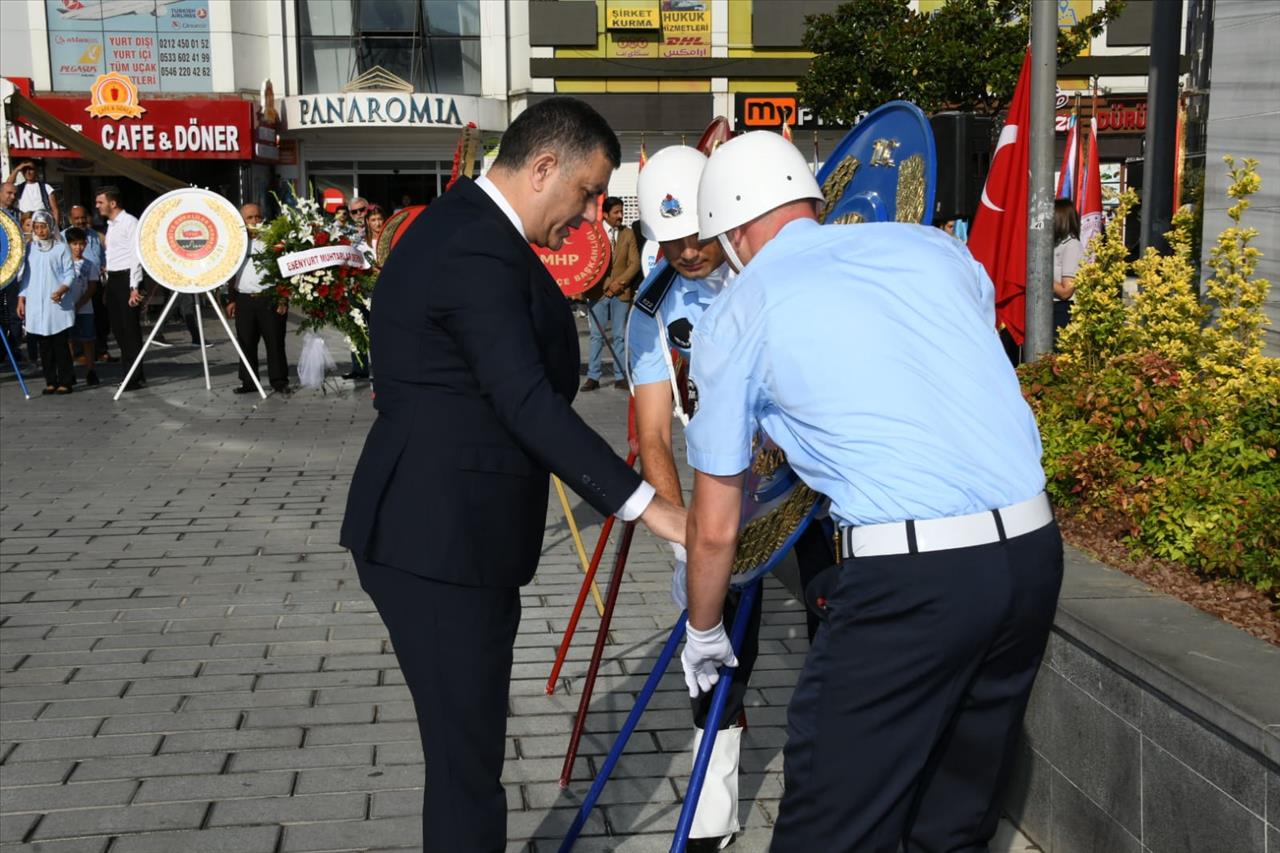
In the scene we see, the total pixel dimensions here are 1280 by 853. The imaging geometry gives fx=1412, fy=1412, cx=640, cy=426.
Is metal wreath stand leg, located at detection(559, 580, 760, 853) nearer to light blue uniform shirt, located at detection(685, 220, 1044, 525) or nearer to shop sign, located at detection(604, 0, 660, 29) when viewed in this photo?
light blue uniform shirt, located at detection(685, 220, 1044, 525)

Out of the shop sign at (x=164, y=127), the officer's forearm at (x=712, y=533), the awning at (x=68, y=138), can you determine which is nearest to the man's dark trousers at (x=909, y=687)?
the officer's forearm at (x=712, y=533)

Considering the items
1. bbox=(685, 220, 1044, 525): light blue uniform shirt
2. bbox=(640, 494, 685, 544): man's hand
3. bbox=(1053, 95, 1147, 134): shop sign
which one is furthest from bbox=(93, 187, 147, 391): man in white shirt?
bbox=(1053, 95, 1147, 134): shop sign

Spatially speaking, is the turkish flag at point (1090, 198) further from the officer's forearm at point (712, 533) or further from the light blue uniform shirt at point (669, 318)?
the officer's forearm at point (712, 533)

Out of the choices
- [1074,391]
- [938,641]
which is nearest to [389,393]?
[938,641]

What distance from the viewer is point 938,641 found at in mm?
2568

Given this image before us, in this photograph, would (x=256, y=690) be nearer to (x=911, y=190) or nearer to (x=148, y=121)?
(x=911, y=190)

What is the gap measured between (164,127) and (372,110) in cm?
478

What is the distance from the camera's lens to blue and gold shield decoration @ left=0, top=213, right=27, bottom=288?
14750 mm

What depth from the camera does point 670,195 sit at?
13.9 feet

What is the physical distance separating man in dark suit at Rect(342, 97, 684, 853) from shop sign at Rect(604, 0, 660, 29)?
32.6m

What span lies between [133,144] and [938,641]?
3133 centimetres

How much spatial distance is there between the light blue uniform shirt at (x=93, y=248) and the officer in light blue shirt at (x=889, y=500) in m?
14.8

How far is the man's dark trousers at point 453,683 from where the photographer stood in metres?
3.06

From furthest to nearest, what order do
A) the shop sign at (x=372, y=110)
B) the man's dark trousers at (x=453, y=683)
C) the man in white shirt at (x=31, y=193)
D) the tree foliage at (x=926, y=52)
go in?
the shop sign at (x=372, y=110), the tree foliage at (x=926, y=52), the man in white shirt at (x=31, y=193), the man's dark trousers at (x=453, y=683)
